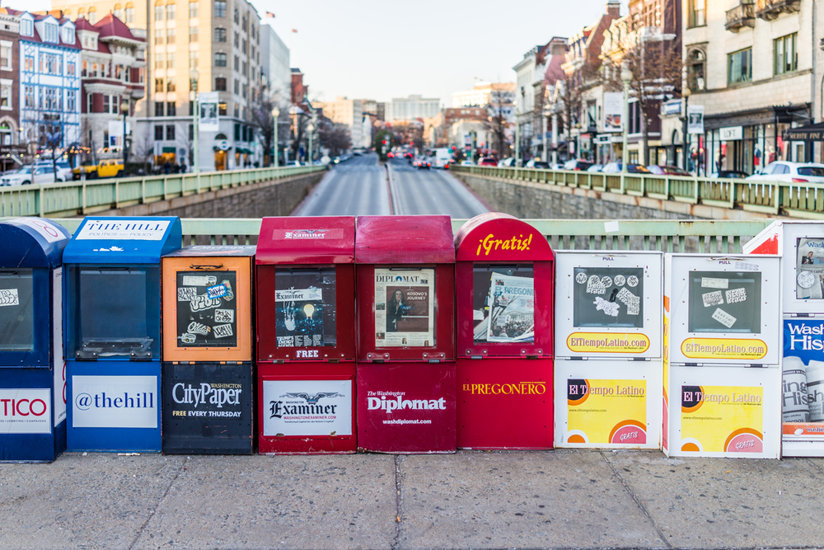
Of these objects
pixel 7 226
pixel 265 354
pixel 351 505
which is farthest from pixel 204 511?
pixel 7 226

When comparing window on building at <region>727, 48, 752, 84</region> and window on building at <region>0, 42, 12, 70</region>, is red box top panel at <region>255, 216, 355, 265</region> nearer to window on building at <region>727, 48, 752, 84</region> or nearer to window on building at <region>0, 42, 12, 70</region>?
window on building at <region>727, 48, 752, 84</region>

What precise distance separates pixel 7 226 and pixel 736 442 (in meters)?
6.02

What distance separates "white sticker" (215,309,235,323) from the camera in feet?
23.4

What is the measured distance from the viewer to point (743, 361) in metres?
7.05

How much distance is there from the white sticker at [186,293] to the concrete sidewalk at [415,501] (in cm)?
127

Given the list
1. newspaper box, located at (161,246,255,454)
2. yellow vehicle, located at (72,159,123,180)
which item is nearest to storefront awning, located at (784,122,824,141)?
newspaper box, located at (161,246,255,454)

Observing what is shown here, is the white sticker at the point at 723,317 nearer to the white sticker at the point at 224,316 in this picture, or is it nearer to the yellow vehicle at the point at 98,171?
the white sticker at the point at 224,316

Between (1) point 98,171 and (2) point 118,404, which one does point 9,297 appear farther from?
(1) point 98,171

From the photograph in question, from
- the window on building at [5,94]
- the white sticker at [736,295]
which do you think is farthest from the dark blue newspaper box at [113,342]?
the window on building at [5,94]

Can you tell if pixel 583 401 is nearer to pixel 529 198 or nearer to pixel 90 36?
pixel 529 198

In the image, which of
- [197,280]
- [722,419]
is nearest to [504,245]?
[722,419]

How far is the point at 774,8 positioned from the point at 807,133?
8.84 metres

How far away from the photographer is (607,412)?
729cm

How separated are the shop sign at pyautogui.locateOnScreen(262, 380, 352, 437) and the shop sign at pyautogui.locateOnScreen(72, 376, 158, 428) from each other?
3.10ft
